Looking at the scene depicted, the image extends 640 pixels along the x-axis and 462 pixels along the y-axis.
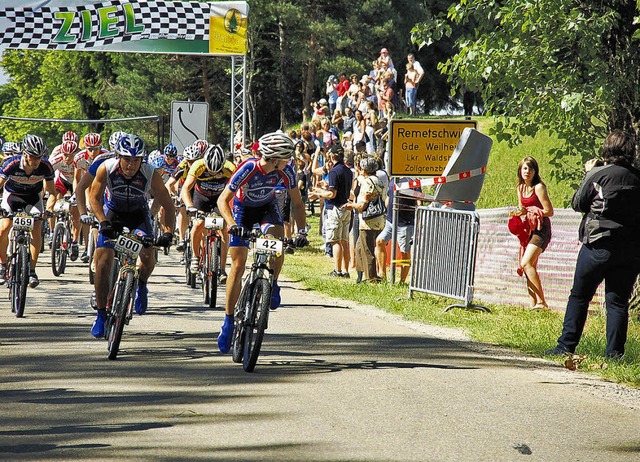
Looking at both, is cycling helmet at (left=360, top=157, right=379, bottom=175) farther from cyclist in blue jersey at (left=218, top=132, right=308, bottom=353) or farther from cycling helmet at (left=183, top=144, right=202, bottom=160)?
cyclist in blue jersey at (left=218, top=132, right=308, bottom=353)

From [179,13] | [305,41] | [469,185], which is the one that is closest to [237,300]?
[469,185]

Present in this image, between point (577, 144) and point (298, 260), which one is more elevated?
point (577, 144)

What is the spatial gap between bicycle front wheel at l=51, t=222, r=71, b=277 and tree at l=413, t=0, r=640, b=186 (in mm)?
7208

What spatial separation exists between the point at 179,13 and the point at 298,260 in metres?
7.36

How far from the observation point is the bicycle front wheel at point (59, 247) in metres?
17.4

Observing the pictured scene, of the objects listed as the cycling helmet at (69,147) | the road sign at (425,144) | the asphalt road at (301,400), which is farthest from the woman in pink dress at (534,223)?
the cycling helmet at (69,147)

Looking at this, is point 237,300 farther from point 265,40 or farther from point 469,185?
point 265,40

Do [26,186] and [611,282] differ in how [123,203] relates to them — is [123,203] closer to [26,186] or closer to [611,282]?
[26,186]

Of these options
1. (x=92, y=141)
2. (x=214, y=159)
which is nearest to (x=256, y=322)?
(x=214, y=159)

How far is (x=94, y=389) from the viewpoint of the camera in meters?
8.05

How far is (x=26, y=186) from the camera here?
14.2 m

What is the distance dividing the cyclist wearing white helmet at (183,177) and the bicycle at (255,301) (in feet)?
25.2

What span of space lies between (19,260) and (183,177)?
21.4 feet

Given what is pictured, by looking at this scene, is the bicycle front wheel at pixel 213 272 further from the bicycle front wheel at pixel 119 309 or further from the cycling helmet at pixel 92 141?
the cycling helmet at pixel 92 141
